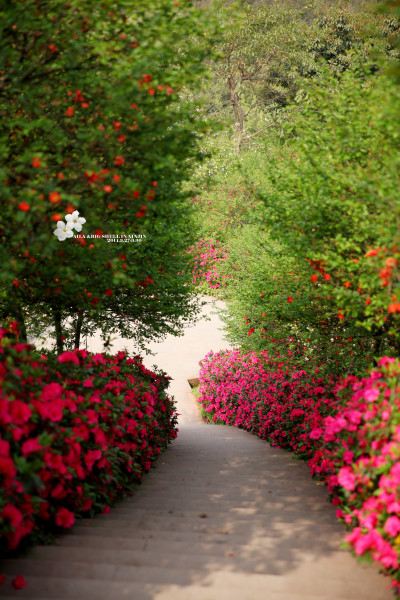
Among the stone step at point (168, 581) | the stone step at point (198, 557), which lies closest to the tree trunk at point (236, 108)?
the stone step at point (198, 557)

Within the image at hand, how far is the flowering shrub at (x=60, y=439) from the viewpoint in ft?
12.1

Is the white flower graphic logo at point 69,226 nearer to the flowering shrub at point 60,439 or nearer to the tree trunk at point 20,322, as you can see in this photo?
the flowering shrub at point 60,439

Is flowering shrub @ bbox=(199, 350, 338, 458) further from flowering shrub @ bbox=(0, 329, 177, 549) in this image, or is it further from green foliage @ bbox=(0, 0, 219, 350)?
green foliage @ bbox=(0, 0, 219, 350)

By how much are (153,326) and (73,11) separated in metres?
6.76

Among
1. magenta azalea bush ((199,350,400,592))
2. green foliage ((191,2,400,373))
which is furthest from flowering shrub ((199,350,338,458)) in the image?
green foliage ((191,2,400,373))

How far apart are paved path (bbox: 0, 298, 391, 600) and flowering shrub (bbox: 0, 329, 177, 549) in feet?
0.68

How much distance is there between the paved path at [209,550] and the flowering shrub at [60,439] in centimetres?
21

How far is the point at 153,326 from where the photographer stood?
10.6m

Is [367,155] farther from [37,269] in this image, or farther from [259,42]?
[259,42]

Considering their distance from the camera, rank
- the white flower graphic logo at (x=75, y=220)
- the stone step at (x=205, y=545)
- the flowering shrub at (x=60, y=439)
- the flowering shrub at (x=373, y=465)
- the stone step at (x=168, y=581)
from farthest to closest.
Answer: the white flower graphic logo at (x=75, y=220) < the stone step at (x=205, y=545) < the flowering shrub at (x=60, y=439) < the flowering shrub at (x=373, y=465) < the stone step at (x=168, y=581)

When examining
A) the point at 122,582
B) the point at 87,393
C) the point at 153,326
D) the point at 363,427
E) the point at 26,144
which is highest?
the point at 26,144

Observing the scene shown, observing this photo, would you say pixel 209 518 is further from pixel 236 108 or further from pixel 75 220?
pixel 236 108

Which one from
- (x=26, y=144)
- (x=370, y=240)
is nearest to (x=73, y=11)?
(x=26, y=144)

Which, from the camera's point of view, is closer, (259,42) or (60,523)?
(60,523)
